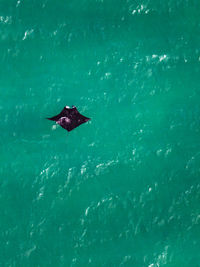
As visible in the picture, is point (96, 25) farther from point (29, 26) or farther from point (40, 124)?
point (40, 124)

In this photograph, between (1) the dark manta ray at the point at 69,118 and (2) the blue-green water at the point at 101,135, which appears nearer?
(2) the blue-green water at the point at 101,135

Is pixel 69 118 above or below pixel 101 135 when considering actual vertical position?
above

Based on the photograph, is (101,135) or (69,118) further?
(101,135)

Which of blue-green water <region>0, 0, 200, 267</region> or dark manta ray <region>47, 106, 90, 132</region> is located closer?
blue-green water <region>0, 0, 200, 267</region>

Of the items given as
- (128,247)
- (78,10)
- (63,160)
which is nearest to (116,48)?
(78,10)
